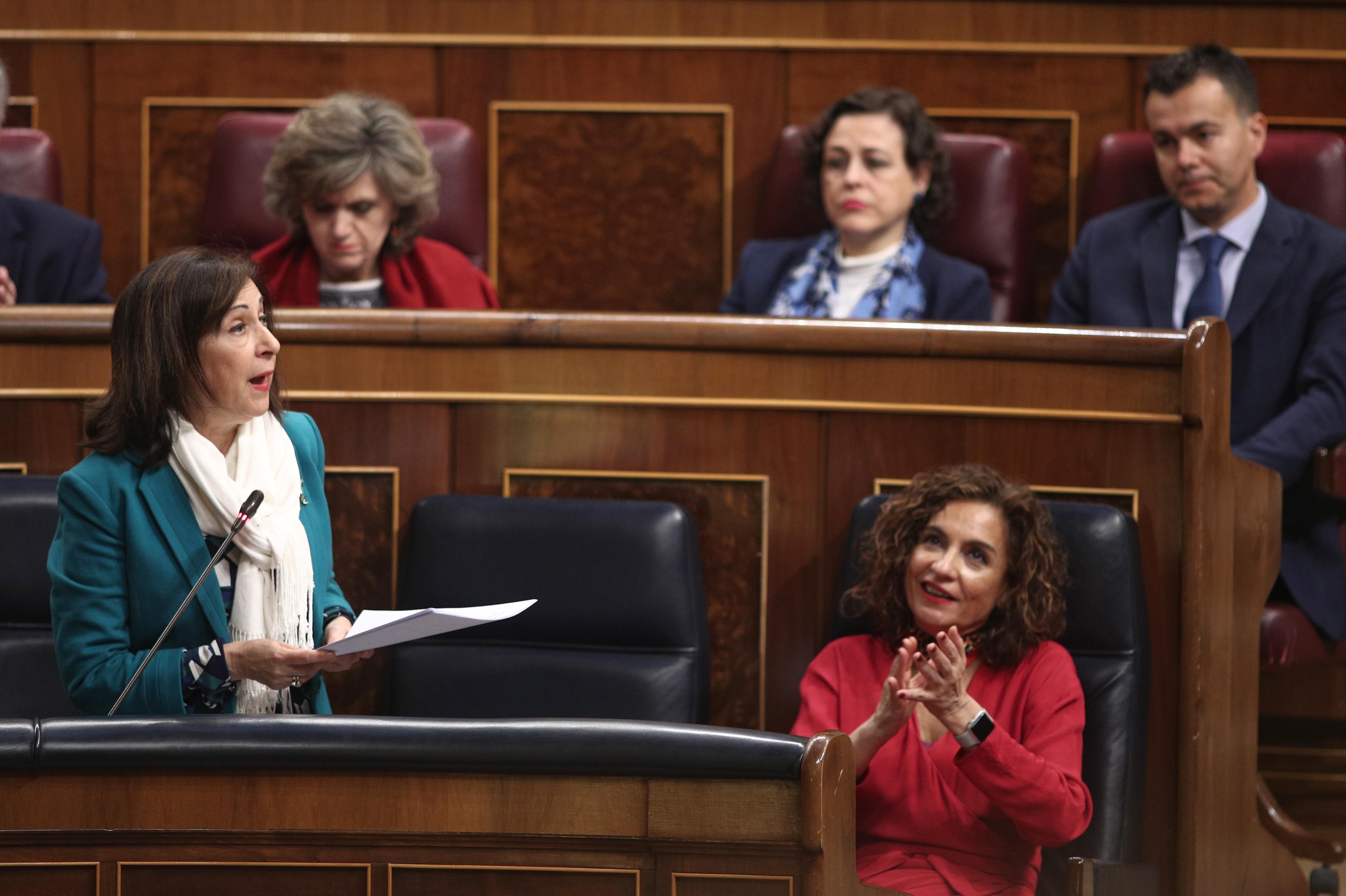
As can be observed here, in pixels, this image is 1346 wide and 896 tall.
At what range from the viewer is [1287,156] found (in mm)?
1568

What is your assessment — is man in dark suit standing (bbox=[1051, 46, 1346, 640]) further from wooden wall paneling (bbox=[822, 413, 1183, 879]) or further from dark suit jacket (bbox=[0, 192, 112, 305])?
dark suit jacket (bbox=[0, 192, 112, 305])

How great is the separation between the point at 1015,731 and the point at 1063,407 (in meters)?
0.28

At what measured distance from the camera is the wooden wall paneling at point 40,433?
1.14 metres

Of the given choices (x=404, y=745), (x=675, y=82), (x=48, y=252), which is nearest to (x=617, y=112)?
(x=675, y=82)

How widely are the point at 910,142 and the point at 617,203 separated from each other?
1.21 feet

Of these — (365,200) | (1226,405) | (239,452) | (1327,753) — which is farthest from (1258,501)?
(365,200)

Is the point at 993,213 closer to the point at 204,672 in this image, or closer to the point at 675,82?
the point at 675,82

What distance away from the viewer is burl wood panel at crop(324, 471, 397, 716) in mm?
1158

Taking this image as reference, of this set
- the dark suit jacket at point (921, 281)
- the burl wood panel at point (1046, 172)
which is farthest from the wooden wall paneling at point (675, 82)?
the burl wood panel at point (1046, 172)

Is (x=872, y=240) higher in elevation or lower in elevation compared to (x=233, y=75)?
lower

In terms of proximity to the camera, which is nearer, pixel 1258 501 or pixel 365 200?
pixel 1258 501

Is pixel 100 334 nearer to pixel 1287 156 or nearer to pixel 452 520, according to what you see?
pixel 452 520

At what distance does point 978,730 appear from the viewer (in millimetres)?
935

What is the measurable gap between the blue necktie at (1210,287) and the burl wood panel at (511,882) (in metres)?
0.96
